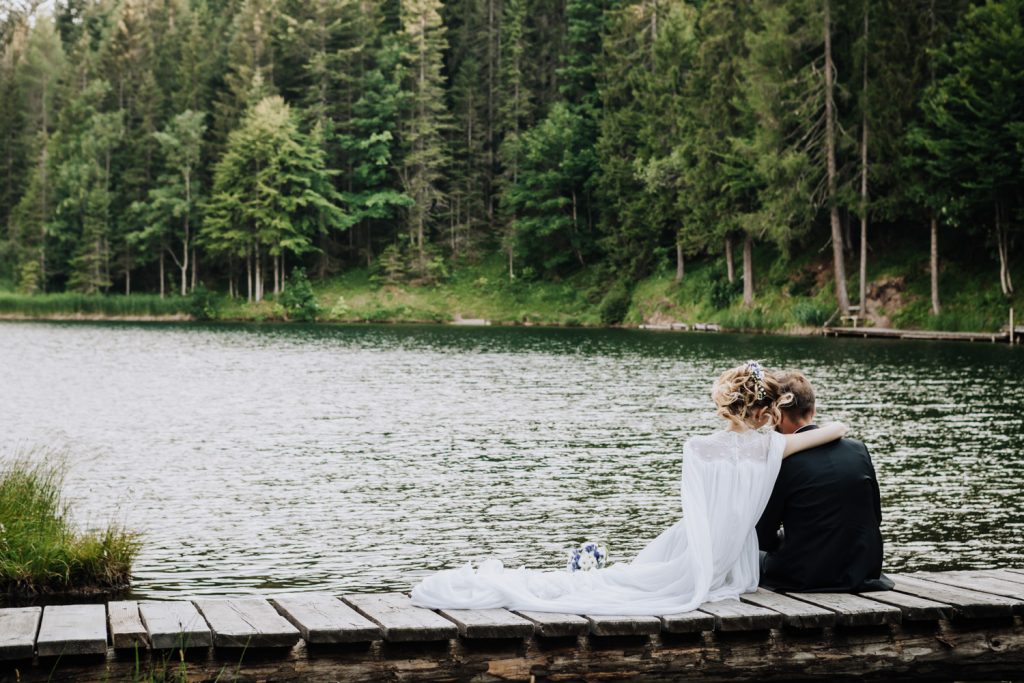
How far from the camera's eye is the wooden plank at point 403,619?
22.8 feet

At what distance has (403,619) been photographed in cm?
716

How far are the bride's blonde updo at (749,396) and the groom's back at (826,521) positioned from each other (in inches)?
17.4

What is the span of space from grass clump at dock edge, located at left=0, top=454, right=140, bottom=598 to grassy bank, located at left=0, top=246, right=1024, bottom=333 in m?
40.1

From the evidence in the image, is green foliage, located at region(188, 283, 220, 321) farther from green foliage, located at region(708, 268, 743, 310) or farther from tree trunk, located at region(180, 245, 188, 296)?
green foliage, located at region(708, 268, 743, 310)

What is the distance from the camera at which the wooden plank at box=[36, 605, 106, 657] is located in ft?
21.4

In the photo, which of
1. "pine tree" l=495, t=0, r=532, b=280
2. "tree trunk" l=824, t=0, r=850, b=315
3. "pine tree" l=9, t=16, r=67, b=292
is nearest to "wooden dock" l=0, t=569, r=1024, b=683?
"tree trunk" l=824, t=0, r=850, b=315

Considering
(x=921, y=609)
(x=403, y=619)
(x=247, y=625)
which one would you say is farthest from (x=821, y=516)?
(x=247, y=625)

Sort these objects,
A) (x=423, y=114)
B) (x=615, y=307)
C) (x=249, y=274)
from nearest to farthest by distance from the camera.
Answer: (x=615, y=307) < (x=249, y=274) < (x=423, y=114)

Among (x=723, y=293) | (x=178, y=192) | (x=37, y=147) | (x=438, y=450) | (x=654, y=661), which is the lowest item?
(x=438, y=450)

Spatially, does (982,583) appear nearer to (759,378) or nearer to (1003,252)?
(759,378)

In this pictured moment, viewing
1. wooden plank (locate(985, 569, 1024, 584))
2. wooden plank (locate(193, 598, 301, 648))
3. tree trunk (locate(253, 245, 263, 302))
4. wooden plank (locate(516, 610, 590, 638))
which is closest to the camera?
wooden plank (locate(193, 598, 301, 648))

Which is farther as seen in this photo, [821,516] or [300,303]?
[300,303]

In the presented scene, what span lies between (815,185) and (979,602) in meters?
47.4

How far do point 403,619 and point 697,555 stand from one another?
6.03 feet
